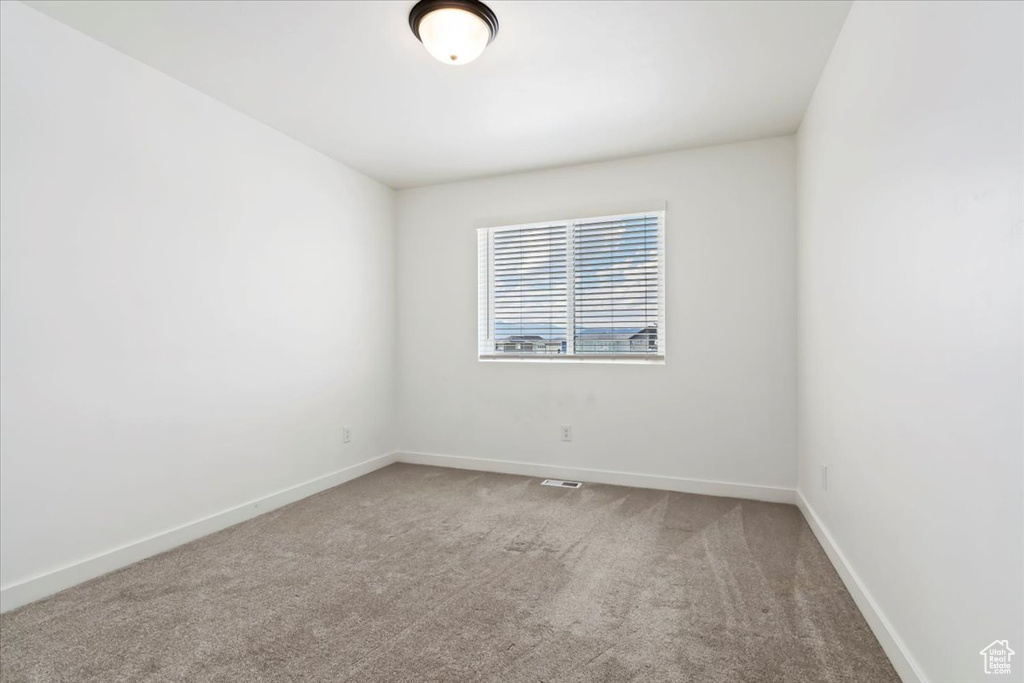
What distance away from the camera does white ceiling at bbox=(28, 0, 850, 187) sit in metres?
2.15

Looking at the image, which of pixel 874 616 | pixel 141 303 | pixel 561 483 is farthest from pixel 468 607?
pixel 141 303

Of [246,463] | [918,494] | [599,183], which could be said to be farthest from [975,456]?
[246,463]

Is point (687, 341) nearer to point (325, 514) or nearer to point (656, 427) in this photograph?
point (656, 427)

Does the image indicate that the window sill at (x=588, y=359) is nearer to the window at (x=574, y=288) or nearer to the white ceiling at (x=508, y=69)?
the window at (x=574, y=288)

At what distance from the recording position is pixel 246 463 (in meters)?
3.12

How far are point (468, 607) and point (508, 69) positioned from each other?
2.62 metres

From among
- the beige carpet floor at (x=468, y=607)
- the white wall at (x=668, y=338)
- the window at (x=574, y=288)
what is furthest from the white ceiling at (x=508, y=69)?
the beige carpet floor at (x=468, y=607)

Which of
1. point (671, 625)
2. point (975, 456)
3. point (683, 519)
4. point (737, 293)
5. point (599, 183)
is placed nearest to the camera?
point (975, 456)

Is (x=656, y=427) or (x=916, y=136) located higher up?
(x=916, y=136)

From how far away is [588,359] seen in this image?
3998mm

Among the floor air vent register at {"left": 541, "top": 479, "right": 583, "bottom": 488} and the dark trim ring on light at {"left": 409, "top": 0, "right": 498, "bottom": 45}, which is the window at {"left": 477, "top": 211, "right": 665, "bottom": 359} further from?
the dark trim ring on light at {"left": 409, "top": 0, "right": 498, "bottom": 45}

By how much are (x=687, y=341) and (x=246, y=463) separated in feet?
10.4

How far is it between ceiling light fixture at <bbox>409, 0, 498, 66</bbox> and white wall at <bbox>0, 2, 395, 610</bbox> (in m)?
1.61

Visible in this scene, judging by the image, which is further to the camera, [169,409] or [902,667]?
[169,409]
